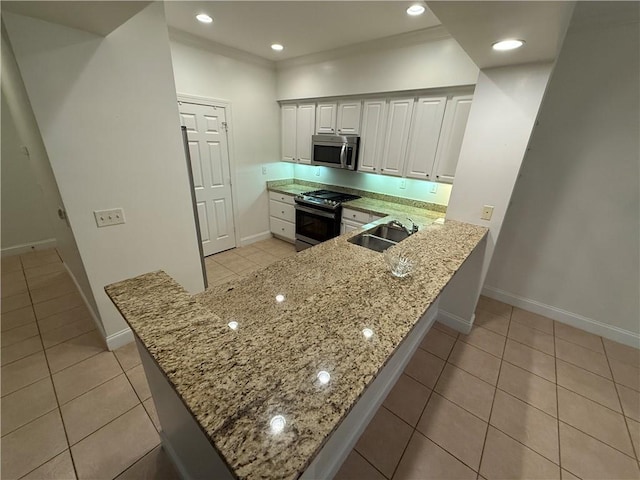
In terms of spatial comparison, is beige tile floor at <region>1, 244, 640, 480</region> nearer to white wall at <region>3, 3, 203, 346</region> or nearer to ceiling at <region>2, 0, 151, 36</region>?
white wall at <region>3, 3, 203, 346</region>

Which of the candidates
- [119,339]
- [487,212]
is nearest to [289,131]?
[487,212]

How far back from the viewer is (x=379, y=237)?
7.26 ft

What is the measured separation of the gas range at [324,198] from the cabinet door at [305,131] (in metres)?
0.53

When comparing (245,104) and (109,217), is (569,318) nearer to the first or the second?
(109,217)

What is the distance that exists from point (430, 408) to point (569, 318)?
1.96 meters

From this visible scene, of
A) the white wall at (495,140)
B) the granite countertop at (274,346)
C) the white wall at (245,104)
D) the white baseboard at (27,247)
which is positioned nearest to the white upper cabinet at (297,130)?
the white wall at (245,104)

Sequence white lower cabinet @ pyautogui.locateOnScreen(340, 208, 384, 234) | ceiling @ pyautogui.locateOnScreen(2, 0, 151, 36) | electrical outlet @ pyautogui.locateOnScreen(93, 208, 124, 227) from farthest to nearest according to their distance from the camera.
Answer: white lower cabinet @ pyautogui.locateOnScreen(340, 208, 384, 234)
electrical outlet @ pyautogui.locateOnScreen(93, 208, 124, 227)
ceiling @ pyautogui.locateOnScreen(2, 0, 151, 36)

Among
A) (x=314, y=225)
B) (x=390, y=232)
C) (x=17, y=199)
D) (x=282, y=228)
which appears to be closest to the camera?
(x=390, y=232)

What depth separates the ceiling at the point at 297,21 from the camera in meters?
2.08

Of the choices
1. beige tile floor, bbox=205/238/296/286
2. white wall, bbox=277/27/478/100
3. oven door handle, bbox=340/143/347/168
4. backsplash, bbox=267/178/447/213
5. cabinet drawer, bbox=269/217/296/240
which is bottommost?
beige tile floor, bbox=205/238/296/286

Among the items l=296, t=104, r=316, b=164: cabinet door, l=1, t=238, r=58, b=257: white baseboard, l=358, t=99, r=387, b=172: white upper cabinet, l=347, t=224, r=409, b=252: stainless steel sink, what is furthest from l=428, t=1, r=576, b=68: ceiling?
l=1, t=238, r=58, b=257: white baseboard

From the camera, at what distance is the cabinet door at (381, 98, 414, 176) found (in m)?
2.83

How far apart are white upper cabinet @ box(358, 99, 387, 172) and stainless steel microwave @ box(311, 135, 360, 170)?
0.35 ft

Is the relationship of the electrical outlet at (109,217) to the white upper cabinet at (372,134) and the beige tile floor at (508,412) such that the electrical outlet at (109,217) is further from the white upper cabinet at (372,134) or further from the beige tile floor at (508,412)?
the white upper cabinet at (372,134)
